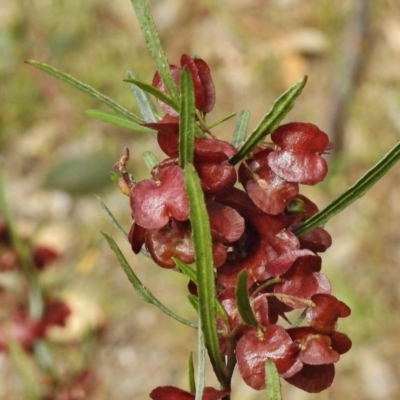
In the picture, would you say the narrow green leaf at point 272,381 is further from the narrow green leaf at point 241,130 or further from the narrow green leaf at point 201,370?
the narrow green leaf at point 241,130

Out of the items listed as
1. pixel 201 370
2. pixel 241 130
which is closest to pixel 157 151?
pixel 241 130

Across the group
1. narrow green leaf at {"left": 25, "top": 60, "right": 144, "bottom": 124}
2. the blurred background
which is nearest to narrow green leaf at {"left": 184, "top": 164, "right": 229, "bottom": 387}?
narrow green leaf at {"left": 25, "top": 60, "right": 144, "bottom": 124}

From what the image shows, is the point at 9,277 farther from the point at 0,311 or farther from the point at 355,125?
the point at 355,125

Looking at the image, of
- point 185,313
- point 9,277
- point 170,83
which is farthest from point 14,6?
point 170,83

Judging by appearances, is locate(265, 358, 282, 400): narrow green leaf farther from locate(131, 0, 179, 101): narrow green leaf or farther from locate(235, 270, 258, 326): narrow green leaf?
locate(131, 0, 179, 101): narrow green leaf

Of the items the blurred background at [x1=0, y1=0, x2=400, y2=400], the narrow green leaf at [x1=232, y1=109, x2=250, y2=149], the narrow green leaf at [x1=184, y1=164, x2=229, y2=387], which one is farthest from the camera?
the blurred background at [x1=0, y1=0, x2=400, y2=400]

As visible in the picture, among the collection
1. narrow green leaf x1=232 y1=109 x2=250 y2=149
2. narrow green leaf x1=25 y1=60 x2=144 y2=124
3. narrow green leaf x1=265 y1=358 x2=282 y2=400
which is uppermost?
narrow green leaf x1=25 y1=60 x2=144 y2=124

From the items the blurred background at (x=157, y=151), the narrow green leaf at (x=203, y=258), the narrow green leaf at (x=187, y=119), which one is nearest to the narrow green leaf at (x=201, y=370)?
the narrow green leaf at (x=203, y=258)
